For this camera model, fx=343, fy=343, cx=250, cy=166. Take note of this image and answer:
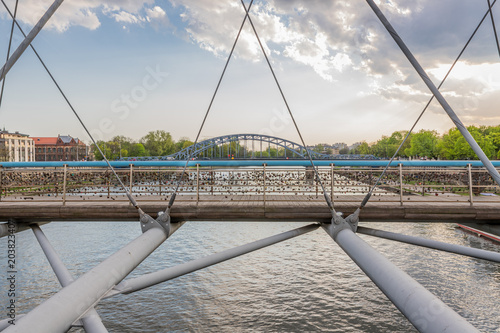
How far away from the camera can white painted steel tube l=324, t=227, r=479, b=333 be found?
2781 mm

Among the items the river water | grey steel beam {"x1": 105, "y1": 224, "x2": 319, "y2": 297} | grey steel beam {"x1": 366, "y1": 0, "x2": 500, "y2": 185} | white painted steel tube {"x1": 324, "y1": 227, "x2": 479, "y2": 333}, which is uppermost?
grey steel beam {"x1": 366, "y1": 0, "x2": 500, "y2": 185}

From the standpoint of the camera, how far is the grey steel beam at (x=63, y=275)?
3.37m

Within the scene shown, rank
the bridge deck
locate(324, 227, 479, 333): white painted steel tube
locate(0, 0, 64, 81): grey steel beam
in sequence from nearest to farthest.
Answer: locate(324, 227, 479, 333): white painted steel tube
locate(0, 0, 64, 81): grey steel beam
the bridge deck

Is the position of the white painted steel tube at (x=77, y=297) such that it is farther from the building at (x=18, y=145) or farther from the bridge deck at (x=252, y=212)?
the building at (x=18, y=145)

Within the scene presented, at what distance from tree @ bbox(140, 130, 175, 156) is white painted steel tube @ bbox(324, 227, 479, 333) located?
363 ft

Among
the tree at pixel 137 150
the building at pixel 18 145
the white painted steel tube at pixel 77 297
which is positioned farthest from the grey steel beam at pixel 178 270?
the building at pixel 18 145

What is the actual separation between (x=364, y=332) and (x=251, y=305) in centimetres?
335

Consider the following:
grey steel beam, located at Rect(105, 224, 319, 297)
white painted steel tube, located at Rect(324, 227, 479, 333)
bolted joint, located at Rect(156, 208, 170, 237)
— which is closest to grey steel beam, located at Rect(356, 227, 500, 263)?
grey steel beam, located at Rect(105, 224, 319, 297)

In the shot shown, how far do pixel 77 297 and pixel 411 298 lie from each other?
3.12 meters

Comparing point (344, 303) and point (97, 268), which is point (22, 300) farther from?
point (344, 303)

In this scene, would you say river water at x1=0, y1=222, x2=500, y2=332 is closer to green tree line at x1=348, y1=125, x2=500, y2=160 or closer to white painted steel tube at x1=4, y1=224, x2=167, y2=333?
white painted steel tube at x1=4, y1=224, x2=167, y2=333

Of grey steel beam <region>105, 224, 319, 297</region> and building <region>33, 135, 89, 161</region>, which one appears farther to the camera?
building <region>33, 135, 89, 161</region>

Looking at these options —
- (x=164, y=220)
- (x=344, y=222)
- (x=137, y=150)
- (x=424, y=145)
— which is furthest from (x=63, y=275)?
(x=137, y=150)

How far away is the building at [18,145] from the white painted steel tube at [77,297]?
472ft
